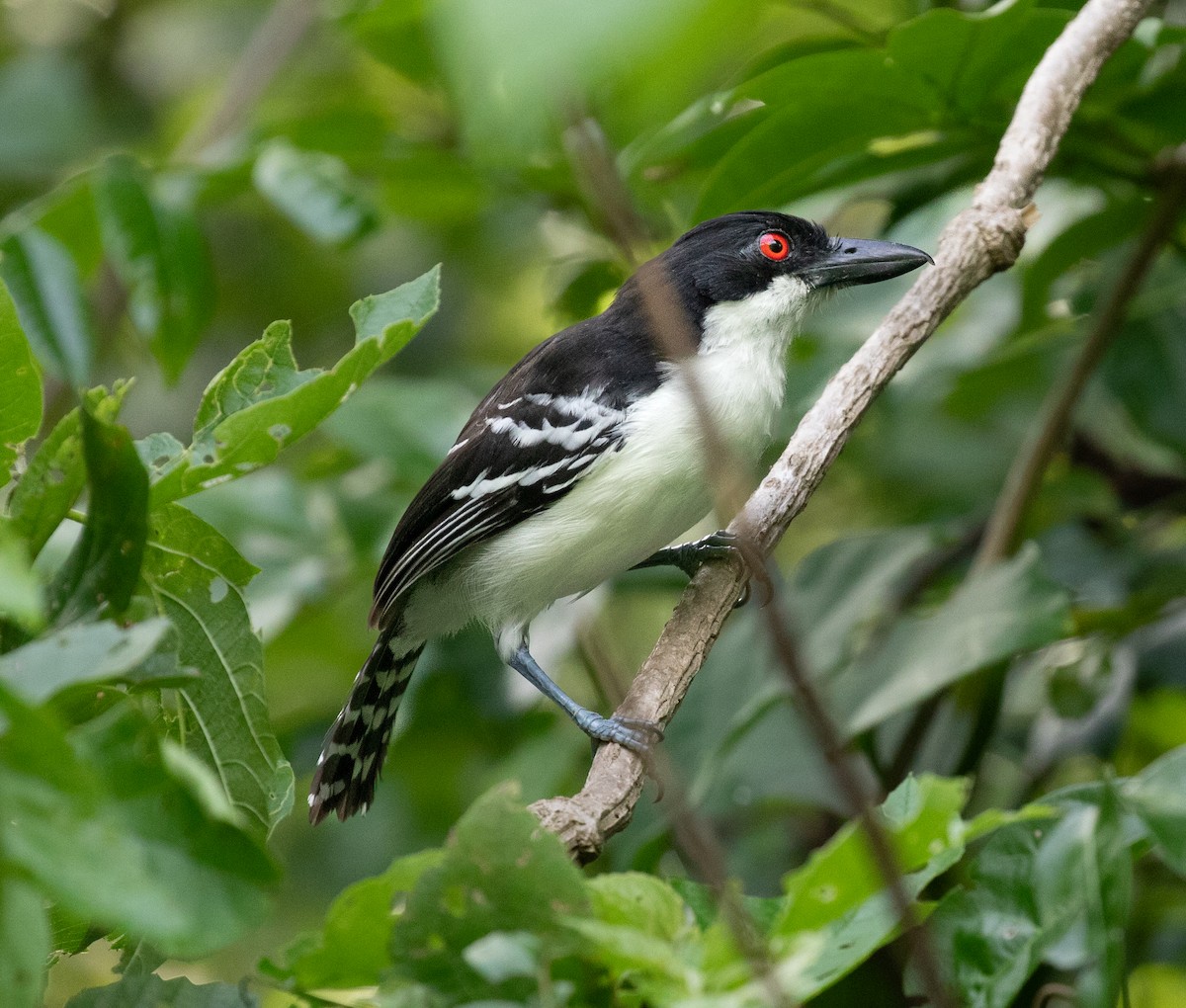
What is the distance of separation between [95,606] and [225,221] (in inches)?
189

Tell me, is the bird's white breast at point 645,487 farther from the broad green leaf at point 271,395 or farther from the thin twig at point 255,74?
the thin twig at point 255,74

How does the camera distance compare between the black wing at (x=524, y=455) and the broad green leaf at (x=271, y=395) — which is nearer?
the broad green leaf at (x=271, y=395)

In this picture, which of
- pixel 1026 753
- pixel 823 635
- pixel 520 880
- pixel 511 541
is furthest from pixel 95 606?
pixel 1026 753

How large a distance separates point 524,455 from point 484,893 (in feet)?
6.40

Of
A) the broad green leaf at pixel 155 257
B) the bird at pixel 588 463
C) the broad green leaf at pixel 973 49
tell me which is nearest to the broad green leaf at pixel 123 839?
the bird at pixel 588 463

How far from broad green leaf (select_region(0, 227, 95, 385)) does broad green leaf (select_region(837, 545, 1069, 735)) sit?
1.98 metres

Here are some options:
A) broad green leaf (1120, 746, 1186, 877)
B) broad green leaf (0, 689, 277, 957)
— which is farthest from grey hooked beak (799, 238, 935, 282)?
broad green leaf (0, 689, 277, 957)

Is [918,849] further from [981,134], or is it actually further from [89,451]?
[981,134]

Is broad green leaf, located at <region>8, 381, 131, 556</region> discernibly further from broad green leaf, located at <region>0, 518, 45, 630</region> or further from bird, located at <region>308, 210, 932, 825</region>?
bird, located at <region>308, 210, 932, 825</region>

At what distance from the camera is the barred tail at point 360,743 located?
138 inches

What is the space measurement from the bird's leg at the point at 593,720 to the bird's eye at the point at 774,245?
4.04 ft

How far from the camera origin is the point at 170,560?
186cm

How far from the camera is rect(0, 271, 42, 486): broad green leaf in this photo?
1721 millimetres

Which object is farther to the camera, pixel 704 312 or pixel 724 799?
pixel 704 312
